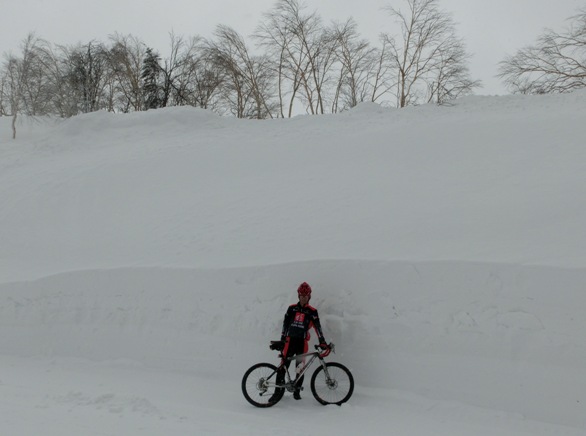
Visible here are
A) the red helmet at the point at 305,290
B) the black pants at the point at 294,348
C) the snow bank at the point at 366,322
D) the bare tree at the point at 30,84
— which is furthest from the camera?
the bare tree at the point at 30,84

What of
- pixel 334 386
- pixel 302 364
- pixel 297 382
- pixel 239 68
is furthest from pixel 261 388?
pixel 239 68

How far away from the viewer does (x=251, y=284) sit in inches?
330

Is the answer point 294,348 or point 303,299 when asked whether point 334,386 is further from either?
point 303,299

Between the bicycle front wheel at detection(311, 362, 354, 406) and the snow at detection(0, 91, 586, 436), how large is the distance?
177mm

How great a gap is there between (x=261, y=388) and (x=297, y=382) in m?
0.58

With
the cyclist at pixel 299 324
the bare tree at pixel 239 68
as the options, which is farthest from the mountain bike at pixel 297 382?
the bare tree at pixel 239 68

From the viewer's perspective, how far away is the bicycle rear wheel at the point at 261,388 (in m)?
6.94

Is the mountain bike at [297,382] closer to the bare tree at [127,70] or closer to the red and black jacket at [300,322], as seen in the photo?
the red and black jacket at [300,322]

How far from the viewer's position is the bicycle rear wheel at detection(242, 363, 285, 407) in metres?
6.94

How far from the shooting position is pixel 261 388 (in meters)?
6.98

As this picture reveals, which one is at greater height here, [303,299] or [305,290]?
[305,290]

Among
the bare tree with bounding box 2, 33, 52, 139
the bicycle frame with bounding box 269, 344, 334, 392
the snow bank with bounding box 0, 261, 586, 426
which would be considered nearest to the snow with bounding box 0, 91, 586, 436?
the snow bank with bounding box 0, 261, 586, 426

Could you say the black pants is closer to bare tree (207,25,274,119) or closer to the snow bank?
the snow bank

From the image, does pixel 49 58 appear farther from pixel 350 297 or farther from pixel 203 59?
pixel 350 297
